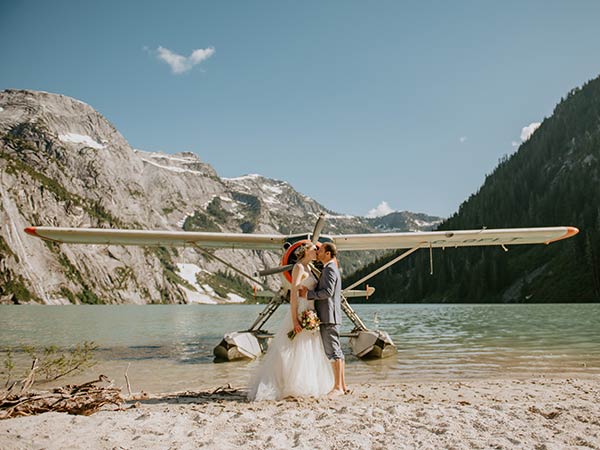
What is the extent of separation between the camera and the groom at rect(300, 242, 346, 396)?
5.39 meters

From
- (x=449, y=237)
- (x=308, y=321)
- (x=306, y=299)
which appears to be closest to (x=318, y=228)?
(x=306, y=299)

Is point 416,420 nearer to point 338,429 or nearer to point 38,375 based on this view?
point 338,429

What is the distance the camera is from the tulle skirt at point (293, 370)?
5.20m

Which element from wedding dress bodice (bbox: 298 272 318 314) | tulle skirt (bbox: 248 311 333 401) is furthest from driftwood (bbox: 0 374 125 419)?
wedding dress bodice (bbox: 298 272 318 314)

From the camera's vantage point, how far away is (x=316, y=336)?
5477 millimetres

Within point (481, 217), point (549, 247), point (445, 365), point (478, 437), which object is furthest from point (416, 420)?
point (481, 217)

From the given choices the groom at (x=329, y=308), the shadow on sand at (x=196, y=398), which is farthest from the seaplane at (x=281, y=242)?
the groom at (x=329, y=308)

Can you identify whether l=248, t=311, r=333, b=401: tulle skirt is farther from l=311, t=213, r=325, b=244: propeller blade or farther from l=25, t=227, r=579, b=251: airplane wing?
l=25, t=227, r=579, b=251: airplane wing

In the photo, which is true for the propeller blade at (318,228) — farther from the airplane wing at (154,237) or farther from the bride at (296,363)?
the bride at (296,363)

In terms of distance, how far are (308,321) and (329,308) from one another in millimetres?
318

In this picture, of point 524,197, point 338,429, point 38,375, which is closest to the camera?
point 338,429

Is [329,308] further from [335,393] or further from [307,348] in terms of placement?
[335,393]

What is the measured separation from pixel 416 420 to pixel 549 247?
274 feet

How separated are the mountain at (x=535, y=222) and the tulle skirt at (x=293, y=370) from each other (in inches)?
2623
